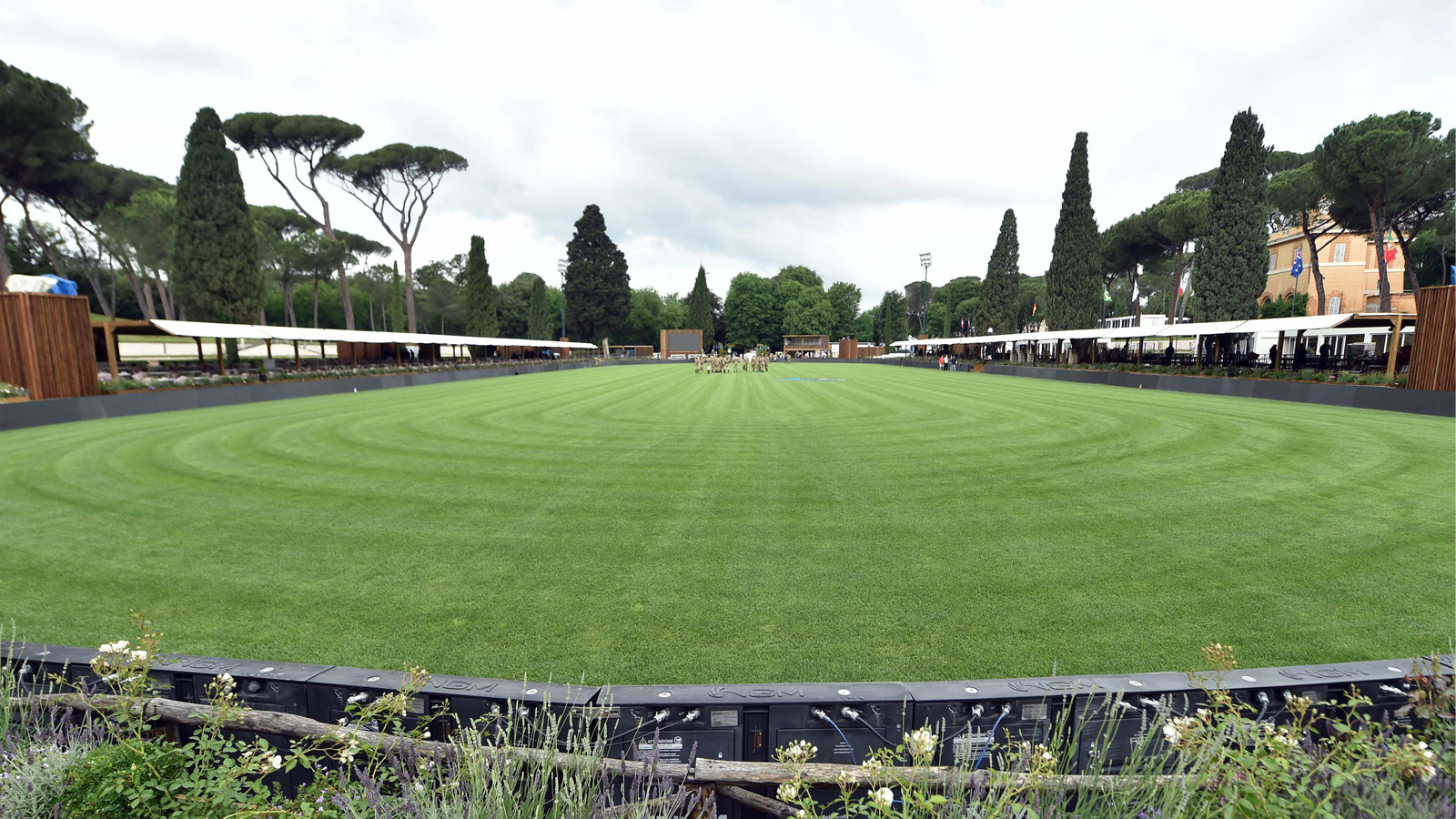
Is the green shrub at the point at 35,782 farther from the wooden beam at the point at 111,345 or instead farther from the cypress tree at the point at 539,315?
the cypress tree at the point at 539,315

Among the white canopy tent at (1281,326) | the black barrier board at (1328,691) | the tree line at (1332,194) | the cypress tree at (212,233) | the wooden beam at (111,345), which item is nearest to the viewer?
the black barrier board at (1328,691)

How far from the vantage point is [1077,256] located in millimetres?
37656

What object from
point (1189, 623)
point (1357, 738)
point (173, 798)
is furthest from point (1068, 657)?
point (173, 798)

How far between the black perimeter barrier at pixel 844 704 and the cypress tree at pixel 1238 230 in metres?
34.9

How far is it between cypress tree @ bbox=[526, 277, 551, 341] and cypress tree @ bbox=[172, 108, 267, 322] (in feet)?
145

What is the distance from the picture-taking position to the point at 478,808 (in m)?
1.83

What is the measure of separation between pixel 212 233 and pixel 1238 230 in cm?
4987

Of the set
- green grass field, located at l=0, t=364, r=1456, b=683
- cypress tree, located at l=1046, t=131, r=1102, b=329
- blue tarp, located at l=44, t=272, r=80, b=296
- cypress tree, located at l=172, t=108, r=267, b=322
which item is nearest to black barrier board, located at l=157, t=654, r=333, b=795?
green grass field, located at l=0, t=364, r=1456, b=683

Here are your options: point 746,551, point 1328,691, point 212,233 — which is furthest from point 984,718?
point 212,233

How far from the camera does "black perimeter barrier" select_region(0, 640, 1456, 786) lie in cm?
235

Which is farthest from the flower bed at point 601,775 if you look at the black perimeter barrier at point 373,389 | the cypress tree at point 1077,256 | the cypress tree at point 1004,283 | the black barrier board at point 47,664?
the cypress tree at point 1004,283

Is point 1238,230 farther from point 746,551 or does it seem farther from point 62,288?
point 62,288

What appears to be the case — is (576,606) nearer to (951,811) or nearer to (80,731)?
(80,731)

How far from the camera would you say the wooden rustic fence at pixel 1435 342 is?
46.5 feet
